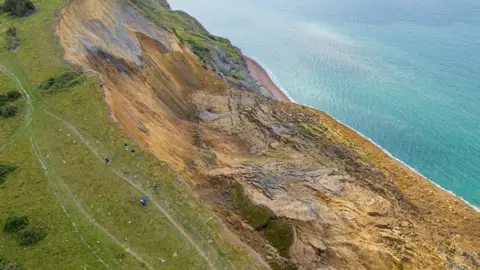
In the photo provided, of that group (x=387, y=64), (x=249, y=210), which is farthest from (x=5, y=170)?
(x=387, y=64)

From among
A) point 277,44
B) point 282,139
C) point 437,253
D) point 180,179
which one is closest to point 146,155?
point 180,179

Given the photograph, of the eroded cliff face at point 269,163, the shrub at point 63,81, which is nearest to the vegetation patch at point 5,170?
the eroded cliff face at point 269,163

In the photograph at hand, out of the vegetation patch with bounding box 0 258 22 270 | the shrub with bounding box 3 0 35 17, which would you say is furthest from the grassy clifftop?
the vegetation patch with bounding box 0 258 22 270

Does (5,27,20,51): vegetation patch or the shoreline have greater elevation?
the shoreline

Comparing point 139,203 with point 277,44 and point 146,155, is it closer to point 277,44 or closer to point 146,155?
point 146,155

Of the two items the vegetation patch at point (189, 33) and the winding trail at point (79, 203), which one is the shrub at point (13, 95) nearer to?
the winding trail at point (79, 203)

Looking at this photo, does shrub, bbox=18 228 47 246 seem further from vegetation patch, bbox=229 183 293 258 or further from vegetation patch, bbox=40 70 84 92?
vegetation patch, bbox=40 70 84 92

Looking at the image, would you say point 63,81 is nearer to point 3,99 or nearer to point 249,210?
point 3,99
